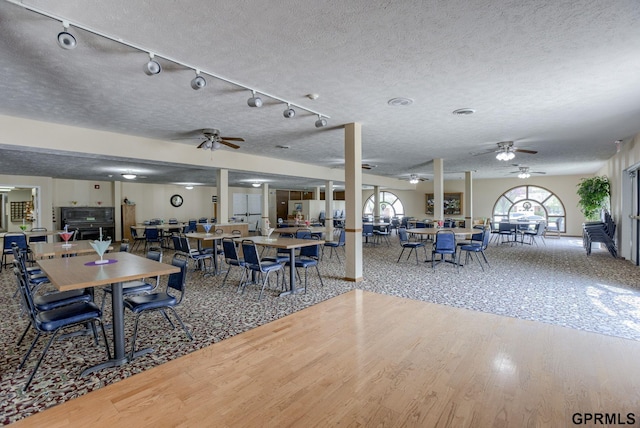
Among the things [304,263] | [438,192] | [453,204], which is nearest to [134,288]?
[304,263]

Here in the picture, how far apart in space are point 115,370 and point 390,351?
84.7 inches

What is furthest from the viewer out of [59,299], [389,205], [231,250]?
[389,205]

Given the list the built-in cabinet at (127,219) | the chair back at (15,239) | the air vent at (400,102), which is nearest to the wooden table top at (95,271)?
the air vent at (400,102)

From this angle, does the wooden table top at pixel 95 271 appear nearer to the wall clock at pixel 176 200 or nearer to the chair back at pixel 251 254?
the chair back at pixel 251 254

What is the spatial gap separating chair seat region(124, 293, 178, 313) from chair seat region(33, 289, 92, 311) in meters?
0.51

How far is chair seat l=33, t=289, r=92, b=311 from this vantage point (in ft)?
9.26

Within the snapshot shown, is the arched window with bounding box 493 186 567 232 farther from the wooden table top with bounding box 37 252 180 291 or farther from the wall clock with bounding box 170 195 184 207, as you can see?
the wooden table top with bounding box 37 252 180 291

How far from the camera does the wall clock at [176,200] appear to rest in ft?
46.1

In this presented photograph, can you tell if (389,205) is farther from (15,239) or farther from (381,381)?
(381,381)

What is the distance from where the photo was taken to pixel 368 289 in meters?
4.77

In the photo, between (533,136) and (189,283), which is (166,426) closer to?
(189,283)

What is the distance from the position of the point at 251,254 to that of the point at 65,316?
2201 mm

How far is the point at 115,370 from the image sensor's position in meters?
2.47

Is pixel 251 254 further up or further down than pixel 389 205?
further down
